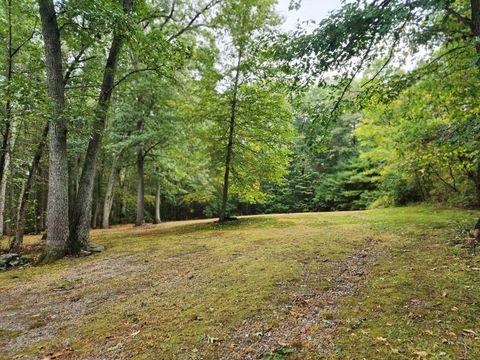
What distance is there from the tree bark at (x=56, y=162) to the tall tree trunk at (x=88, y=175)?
29 cm

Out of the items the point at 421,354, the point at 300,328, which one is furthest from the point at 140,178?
the point at 421,354

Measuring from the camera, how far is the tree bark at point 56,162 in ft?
19.7

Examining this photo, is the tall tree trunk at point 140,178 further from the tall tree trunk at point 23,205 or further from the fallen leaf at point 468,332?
the fallen leaf at point 468,332

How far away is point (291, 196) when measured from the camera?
956 inches

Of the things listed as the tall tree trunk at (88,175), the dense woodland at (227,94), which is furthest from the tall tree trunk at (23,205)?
the tall tree trunk at (88,175)

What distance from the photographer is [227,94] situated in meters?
10.1

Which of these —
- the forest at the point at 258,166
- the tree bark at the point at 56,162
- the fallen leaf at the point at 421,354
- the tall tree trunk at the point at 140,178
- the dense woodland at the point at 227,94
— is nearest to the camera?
the fallen leaf at the point at 421,354

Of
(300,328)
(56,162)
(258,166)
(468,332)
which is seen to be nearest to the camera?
(468,332)

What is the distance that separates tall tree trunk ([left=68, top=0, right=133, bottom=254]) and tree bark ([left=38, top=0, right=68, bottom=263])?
0.29 m

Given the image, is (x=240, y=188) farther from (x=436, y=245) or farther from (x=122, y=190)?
(x=122, y=190)

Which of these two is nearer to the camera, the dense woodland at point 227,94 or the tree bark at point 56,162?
the dense woodland at point 227,94

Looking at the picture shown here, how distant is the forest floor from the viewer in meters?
2.26

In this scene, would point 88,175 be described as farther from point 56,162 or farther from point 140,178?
point 140,178

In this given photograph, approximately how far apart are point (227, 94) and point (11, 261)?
8.26 m
